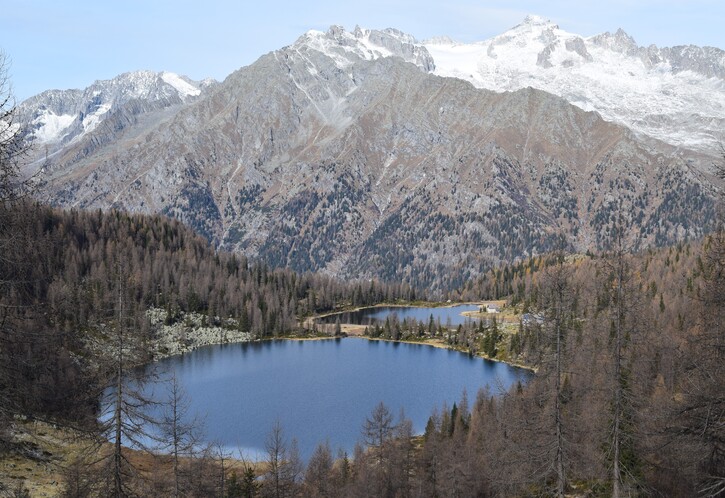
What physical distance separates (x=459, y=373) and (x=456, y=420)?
6306 centimetres

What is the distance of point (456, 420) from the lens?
245 feet

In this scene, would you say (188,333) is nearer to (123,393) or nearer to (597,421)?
(597,421)

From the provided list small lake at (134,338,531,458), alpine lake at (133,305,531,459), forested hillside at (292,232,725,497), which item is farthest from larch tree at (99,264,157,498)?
small lake at (134,338,531,458)

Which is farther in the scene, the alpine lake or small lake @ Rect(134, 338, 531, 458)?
small lake @ Rect(134, 338, 531, 458)

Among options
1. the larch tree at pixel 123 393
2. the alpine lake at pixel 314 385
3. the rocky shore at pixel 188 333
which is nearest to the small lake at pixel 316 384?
the alpine lake at pixel 314 385

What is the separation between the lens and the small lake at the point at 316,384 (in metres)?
94.4

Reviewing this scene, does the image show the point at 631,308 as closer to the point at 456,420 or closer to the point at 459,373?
the point at 456,420

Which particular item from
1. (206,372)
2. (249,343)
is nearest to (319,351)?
(249,343)

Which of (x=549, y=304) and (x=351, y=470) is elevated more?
(x=549, y=304)

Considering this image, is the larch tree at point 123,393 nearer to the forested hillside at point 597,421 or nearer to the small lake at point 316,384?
the forested hillside at point 597,421

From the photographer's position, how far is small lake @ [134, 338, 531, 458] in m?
94.4

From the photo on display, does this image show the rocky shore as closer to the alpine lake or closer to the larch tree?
the alpine lake

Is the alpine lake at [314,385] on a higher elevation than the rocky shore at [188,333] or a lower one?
lower

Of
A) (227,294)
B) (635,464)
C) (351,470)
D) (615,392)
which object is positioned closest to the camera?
(615,392)
